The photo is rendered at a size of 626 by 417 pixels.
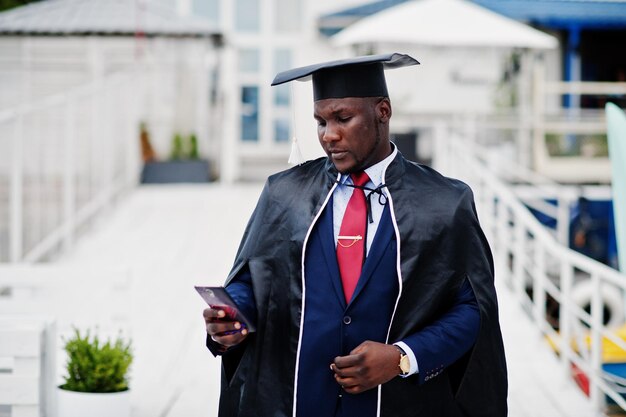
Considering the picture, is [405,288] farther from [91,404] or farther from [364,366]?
[91,404]

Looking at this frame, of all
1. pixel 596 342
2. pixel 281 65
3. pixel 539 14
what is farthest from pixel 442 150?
pixel 596 342

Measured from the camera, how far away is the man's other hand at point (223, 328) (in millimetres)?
2559

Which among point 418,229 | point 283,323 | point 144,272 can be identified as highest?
point 418,229

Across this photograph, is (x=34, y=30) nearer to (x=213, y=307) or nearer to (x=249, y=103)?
(x=249, y=103)

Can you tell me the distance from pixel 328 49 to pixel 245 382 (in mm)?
15529

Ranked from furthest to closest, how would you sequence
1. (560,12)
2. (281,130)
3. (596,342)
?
1. (281,130)
2. (560,12)
3. (596,342)

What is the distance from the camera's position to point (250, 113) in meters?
18.6

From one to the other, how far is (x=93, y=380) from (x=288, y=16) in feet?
45.7

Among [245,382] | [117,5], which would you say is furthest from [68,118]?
[245,382]

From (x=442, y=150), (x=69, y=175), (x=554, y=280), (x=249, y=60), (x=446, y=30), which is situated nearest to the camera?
(x=69, y=175)

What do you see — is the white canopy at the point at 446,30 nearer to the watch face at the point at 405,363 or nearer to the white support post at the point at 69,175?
the white support post at the point at 69,175

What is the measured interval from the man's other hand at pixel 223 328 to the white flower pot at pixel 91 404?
2.48m

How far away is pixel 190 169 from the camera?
49.2 feet

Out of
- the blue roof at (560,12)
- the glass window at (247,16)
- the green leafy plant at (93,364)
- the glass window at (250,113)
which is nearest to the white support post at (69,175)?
the green leafy plant at (93,364)
